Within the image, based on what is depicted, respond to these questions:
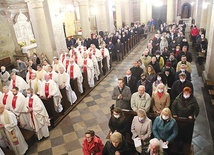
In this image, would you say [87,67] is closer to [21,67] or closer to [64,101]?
[64,101]

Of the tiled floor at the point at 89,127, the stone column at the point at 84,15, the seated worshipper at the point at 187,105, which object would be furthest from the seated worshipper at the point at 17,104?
the stone column at the point at 84,15

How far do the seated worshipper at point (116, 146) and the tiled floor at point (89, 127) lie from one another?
1892mm

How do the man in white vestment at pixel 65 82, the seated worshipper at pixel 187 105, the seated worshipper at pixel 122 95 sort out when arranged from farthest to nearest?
the man in white vestment at pixel 65 82
the seated worshipper at pixel 122 95
the seated worshipper at pixel 187 105

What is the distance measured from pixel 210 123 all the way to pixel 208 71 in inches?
109

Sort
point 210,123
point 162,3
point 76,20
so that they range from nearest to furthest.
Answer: point 210,123 → point 76,20 → point 162,3

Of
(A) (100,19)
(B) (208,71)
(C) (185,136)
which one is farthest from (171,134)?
(A) (100,19)

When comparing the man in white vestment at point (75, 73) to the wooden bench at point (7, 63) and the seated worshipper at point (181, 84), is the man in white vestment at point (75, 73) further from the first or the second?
the wooden bench at point (7, 63)

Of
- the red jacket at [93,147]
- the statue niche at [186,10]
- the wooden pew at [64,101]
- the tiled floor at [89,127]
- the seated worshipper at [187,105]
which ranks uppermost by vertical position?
the statue niche at [186,10]

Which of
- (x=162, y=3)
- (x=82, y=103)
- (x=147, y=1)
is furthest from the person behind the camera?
(x=162, y=3)

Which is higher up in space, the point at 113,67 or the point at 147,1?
the point at 147,1

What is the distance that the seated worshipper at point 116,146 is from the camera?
11.4 ft

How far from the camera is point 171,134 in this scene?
4.07 meters

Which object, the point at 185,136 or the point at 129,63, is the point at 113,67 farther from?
the point at 185,136

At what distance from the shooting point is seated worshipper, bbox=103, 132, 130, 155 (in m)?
3.46
